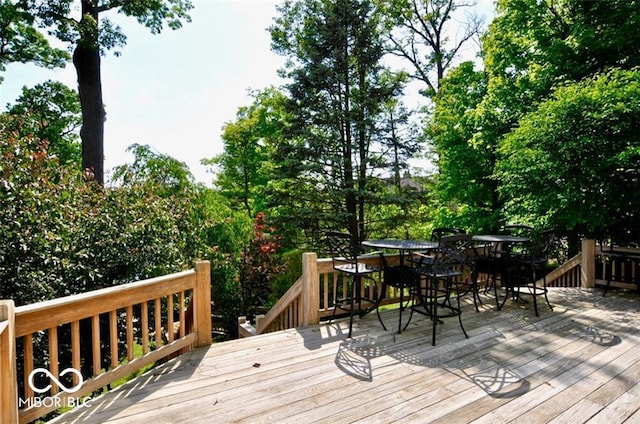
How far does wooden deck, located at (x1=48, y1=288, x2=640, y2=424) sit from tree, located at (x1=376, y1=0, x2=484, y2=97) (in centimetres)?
1112

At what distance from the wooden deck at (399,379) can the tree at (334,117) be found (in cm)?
595

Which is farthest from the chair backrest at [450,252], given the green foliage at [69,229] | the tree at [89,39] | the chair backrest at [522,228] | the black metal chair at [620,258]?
the tree at [89,39]

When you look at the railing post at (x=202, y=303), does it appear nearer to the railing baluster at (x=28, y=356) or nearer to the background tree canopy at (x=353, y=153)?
the railing baluster at (x=28, y=356)

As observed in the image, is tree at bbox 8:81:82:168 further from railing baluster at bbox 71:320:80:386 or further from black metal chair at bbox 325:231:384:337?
railing baluster at bbox 71:320:80:386

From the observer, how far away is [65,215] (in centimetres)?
376

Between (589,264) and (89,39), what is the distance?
11116 mm

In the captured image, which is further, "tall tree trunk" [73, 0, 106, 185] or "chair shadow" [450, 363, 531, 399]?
"tall tree trunk" [73, 0, 106, 185]

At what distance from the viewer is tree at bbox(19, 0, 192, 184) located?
25.7 ft

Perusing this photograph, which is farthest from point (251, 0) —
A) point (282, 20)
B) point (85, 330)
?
point (85, 330)

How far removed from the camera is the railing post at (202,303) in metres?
3.17

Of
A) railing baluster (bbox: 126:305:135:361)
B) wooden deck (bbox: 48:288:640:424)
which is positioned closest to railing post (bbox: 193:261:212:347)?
wooden deck (bbox: 48:288:640:424)

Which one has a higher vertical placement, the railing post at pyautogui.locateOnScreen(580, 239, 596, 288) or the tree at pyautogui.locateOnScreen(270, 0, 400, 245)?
the tree at pyautogui.locateOnScreen(270, 0, 400, 245)

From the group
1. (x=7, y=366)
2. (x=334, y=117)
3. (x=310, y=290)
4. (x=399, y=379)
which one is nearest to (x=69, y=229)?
(x=7, y=366)

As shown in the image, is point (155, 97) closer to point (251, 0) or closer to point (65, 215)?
point (251, 0)
